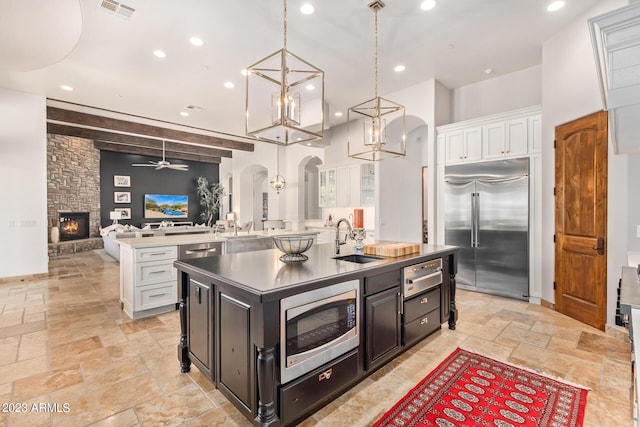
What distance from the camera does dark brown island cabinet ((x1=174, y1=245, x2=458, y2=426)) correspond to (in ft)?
5.38

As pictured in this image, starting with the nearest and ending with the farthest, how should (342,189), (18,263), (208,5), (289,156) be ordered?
(208,5) → (18,263) → (342,189) → (289,156)

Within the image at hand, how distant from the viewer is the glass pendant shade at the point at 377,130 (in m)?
3.03

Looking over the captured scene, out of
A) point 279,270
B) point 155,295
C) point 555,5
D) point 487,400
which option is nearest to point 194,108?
point 155,295

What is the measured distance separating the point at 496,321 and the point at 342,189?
4.31 metres

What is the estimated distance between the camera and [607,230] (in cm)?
315

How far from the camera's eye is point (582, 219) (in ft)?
11.3

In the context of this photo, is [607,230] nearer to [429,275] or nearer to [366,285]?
[429,275]

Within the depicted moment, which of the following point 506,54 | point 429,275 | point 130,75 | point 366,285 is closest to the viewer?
point 366,285

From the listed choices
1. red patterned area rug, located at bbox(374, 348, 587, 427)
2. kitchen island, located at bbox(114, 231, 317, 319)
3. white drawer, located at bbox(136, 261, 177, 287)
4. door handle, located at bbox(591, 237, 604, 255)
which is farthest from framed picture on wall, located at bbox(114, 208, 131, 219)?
door handle, located at bbox(591, 237, 604, 255)

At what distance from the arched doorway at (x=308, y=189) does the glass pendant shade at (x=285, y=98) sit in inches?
78.6

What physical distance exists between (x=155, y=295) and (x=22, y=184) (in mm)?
4285

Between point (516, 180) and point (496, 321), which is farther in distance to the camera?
point (516, 180)

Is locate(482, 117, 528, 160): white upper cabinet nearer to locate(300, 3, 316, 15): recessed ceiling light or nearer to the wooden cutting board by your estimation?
the wooden cutting board

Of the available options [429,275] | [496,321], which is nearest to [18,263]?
[429,275]
